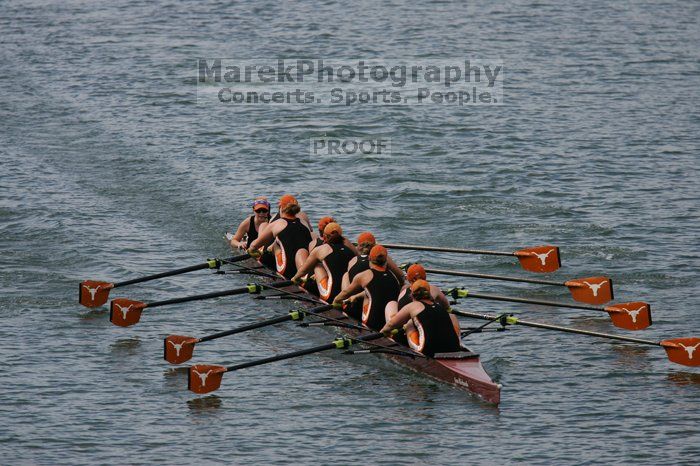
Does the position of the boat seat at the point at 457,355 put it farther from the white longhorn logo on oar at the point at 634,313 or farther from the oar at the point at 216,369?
the white longhorn logo on oar at the point at 634,313

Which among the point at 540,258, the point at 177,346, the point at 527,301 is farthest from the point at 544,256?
the point at 177,346

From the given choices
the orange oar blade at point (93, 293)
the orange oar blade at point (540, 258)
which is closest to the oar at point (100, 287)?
the orange oar blade at point (93, 293)

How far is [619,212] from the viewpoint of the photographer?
122 feet

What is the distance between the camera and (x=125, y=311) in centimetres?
2859

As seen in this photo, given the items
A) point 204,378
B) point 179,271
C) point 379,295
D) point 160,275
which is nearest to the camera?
point 204,378

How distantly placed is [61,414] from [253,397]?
3.91 metres

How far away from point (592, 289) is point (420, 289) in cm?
602

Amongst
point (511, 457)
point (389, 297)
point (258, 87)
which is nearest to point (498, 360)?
point (389, 297)

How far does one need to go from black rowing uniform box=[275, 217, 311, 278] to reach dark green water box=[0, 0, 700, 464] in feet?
3.36

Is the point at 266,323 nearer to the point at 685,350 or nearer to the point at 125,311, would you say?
the point at 125,311

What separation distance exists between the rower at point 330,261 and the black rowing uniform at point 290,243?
1.12 m

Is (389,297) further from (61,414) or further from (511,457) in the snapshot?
(61,414)

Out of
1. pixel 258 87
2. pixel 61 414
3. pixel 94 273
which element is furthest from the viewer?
pixel 258 87

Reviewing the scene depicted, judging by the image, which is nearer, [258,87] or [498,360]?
[498,360]
